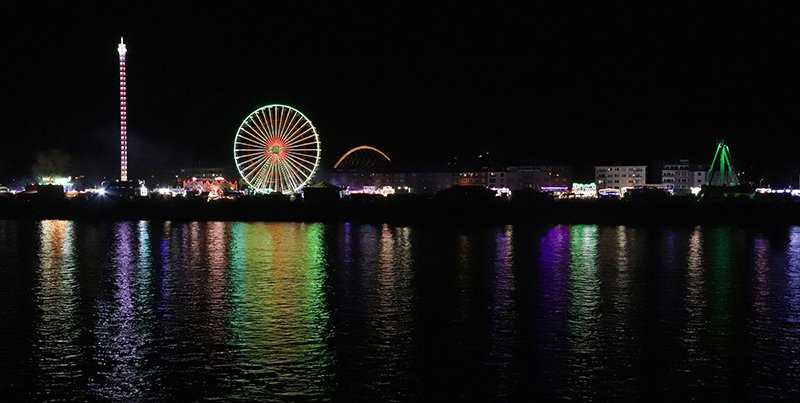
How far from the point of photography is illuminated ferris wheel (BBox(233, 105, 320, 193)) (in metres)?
62.3

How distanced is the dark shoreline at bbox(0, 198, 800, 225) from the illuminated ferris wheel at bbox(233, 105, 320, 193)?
512 centimetres

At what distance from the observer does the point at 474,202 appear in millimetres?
58500

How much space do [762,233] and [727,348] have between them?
26.4 meters

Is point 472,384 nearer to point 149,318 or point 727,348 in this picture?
point 727,348

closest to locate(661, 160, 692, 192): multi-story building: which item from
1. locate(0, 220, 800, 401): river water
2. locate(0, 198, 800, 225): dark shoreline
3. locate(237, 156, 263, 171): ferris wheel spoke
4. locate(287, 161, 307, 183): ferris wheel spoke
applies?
locate(0, 198, 800, 225): dark shoreline

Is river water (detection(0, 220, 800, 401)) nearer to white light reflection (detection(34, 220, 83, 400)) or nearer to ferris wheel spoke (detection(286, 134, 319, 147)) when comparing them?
white light reflection (detection(34, 220, 83, 400))

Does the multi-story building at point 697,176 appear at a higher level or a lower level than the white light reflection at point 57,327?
higher

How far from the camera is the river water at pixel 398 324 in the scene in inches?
424

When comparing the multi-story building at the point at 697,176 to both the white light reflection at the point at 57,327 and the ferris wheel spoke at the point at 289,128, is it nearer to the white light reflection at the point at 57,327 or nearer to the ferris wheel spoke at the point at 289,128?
the ferris wheel spoke at the point at 289,128

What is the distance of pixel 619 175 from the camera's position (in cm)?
12631

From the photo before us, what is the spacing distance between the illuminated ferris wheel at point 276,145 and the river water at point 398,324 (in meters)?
34.4

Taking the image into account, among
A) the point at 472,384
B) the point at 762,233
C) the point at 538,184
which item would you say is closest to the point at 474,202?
the point at 762,233

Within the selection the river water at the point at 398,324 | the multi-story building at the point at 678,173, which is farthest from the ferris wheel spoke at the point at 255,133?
the multi-story building at the point at 678,173

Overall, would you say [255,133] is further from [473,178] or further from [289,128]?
[473,178]
